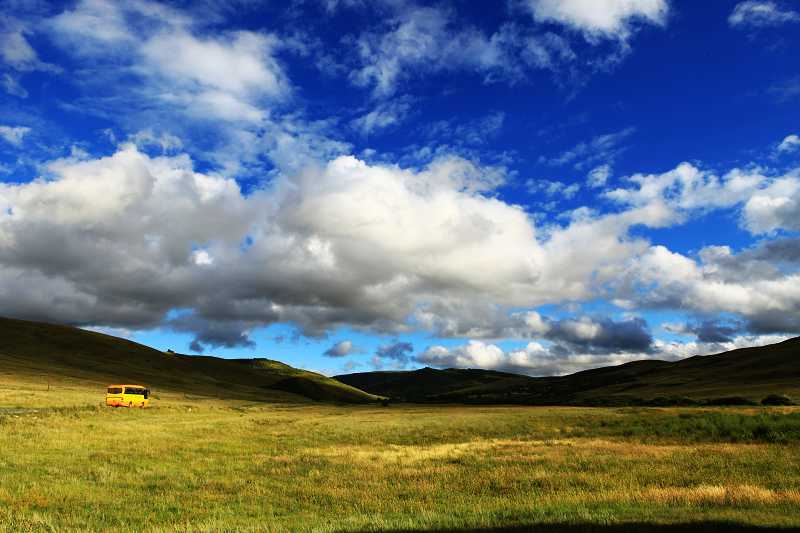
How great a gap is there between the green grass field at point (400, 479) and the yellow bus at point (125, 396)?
25109mm

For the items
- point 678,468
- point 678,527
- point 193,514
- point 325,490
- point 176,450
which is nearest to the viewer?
point 678,527

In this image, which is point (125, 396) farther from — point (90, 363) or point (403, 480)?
point (90, 363)

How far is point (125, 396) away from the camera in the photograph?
2552 inches

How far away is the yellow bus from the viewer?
6362cm

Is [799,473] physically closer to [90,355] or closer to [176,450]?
[176,450]

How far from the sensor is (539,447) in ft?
102

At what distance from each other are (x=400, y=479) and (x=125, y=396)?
176 feet

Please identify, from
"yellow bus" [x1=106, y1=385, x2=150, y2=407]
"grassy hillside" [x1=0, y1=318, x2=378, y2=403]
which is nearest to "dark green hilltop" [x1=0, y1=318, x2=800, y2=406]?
"grassy hillside" [x1=0, y1=318, x2=378, y2=403]

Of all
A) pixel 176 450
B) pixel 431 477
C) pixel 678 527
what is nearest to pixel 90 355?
pixel 176 450

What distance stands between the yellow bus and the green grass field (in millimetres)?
25109

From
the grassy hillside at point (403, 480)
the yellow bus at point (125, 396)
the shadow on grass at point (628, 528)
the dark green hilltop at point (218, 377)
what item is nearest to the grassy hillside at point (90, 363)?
the dark green hilltop at point (218, 377)

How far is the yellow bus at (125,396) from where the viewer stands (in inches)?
2505

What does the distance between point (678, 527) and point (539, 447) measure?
62.7ft

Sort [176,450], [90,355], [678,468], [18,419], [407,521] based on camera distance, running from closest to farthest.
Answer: [407,521] → [678,468] → [176,450] → [18,419] → [90,355]
